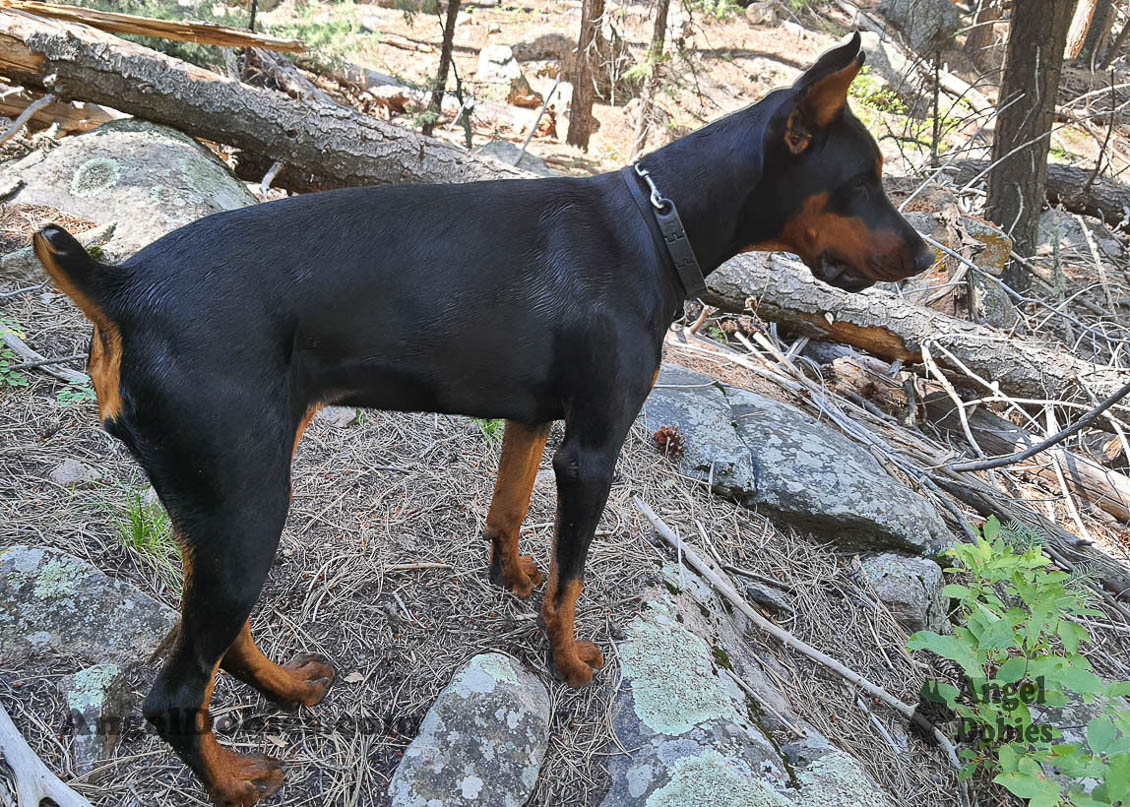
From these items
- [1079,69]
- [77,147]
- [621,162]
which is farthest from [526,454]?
[1079,69]

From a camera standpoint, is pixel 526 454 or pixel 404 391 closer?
pixel 404 391

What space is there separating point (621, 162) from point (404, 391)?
10.3 m

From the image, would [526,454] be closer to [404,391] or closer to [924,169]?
[404,391]

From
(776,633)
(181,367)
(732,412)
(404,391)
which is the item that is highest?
(181,367)

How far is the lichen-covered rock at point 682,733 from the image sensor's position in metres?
2.45

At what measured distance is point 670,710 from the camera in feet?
8.89

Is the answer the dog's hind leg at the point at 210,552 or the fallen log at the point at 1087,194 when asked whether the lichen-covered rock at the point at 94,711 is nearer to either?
the dog's hind leg at the point at 210,552

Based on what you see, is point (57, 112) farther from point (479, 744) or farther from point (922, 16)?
point (922, 16)

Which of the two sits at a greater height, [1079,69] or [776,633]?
[1079,69]

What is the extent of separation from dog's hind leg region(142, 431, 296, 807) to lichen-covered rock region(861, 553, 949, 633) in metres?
2.96

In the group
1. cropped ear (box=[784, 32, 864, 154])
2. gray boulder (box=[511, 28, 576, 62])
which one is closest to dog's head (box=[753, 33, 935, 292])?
cropped ear (box=[784, 32, 864, 154])

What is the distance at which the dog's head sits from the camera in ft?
7.94

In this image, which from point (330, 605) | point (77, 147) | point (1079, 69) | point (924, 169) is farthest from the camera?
point (1079, 69)

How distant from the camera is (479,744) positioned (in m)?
2.44
